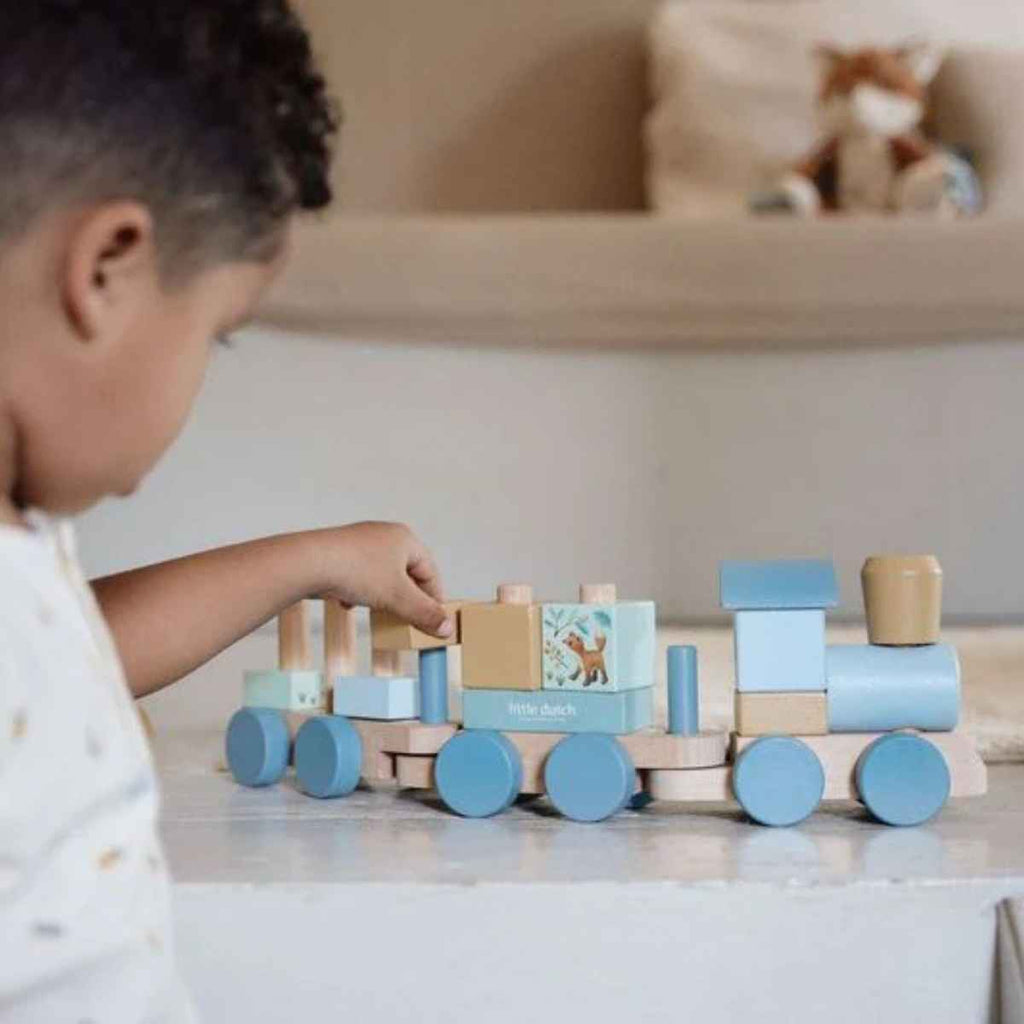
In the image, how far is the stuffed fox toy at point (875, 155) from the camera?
2150 mm

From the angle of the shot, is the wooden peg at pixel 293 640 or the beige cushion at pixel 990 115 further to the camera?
the beige cushion at pixel 990 115

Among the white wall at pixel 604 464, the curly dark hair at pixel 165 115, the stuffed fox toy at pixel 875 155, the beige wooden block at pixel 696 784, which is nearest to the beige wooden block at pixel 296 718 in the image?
the beige wooden block at pixel 696 784

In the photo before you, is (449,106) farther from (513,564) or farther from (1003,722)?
(1003,722)

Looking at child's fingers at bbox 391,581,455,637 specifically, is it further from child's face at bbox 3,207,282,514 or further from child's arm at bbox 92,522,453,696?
child's face at bbox 3,207,282,514

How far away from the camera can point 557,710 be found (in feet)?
2.72

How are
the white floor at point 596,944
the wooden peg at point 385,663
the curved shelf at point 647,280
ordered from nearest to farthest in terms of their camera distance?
the white floor at point 596,944 < the wooden peg at point 385,663 < the curved shelf at point 647,280

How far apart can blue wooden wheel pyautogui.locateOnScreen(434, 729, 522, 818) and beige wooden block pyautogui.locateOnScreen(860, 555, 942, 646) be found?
7.6 inches

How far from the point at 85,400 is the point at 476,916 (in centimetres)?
27

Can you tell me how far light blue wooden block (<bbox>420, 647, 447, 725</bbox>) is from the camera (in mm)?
876

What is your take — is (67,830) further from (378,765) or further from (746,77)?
(746,77)

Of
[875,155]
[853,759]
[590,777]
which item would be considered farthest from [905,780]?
[875,155]

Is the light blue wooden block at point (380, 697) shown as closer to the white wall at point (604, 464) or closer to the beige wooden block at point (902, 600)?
the beige wooden block at point (902, 600)

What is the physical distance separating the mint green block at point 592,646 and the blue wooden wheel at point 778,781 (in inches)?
3.0

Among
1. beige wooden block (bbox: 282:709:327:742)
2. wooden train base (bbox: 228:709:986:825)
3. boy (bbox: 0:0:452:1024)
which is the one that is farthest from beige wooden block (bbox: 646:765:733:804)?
boy (bbox: 0:0:452:1024)
